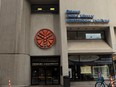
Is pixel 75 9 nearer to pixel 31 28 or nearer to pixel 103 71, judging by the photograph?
pixel 31 28

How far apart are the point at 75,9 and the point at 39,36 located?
669cm

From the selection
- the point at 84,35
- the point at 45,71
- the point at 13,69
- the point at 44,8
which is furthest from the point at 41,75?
the point at 44,8

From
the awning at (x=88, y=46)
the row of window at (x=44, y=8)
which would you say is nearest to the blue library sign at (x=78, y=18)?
the awning at (x=88, y=46)

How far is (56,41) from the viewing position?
27.4 meters

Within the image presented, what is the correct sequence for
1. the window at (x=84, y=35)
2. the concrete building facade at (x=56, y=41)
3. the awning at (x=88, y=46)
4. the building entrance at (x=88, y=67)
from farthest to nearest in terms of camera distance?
the window at (x=84, y=35), the building entrance at (x=88, y=67), the awning at (x=88, y=46), the concrete building facade at (x=56, y=41)

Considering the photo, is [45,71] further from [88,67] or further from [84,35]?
[84,35]

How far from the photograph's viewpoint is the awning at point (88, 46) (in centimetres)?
2505

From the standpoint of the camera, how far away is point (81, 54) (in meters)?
26.0

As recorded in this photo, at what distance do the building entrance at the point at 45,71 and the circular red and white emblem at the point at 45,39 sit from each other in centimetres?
220

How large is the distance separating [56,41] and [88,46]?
495cm

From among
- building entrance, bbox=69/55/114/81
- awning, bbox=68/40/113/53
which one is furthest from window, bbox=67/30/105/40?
building entrance, bbox=69/55/114/81

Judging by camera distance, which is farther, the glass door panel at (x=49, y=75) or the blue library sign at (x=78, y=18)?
the glass door panel at (x=49, y=75)

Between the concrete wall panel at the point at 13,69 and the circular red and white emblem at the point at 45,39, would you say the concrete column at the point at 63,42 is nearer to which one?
the circular red and white emblem at the point at 45,39

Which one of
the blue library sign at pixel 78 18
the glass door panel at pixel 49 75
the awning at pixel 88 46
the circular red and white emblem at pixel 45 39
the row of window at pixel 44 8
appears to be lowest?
the glass door panel at pixel 49 75
